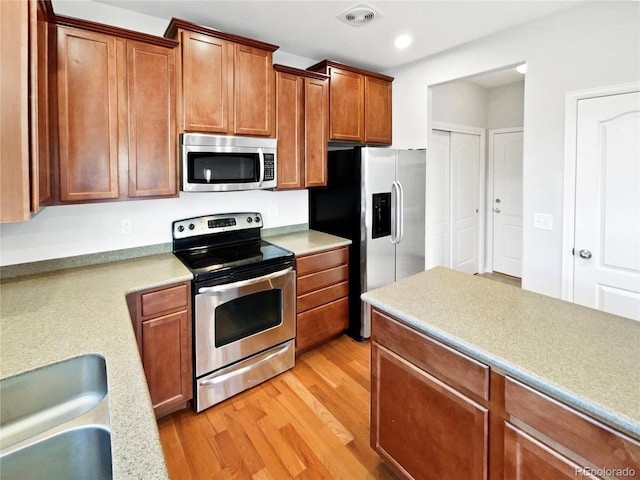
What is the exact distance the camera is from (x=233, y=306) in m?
2.30

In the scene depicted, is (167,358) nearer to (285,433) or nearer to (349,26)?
(285,433)

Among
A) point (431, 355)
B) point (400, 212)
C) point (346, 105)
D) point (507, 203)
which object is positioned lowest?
point (431, 355)

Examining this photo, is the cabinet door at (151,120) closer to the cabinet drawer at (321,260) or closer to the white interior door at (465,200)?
the cabinet drawer at (321,260)

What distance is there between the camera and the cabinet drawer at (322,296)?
278cm

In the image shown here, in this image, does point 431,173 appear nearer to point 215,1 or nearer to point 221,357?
point 215,1

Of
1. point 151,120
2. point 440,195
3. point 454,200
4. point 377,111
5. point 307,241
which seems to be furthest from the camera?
point 454,200

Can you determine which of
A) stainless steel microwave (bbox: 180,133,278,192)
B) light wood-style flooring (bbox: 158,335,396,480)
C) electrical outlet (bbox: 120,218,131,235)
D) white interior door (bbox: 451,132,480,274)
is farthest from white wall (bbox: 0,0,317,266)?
white interior door (bbox: 451,132,480,274)

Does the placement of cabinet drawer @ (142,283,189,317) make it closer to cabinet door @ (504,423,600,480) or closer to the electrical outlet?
the electrical outlet

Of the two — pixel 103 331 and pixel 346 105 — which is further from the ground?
pixel 346 105

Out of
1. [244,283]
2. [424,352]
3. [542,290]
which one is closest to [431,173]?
[542,290]

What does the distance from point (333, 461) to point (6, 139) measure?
1956 millimetres

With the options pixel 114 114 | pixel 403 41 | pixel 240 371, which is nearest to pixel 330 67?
pixel 403 41

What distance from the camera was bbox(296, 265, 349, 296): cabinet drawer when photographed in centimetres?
276

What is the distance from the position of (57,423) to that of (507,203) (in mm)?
5145
